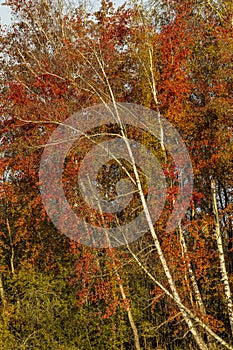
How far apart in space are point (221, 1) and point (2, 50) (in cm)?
A: 758

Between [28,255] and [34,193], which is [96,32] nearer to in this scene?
[34,193]

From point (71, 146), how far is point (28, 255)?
565 centimetres

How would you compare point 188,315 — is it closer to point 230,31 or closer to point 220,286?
point 220,286

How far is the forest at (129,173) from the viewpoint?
12406 millimetres

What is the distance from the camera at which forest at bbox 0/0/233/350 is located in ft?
40.7

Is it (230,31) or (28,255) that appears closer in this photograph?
(230,31)

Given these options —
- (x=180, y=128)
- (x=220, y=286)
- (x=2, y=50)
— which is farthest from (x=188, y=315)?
(x=2, y=50)

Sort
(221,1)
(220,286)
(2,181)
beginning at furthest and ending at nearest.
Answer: (2,181) → (221,1) → (220,286)

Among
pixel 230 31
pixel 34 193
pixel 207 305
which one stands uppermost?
pixel 230 31

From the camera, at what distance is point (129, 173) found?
13492 mm

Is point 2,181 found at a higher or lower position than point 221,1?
lower

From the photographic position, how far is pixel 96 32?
14047mm

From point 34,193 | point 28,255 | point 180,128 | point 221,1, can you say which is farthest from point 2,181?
point 221,1

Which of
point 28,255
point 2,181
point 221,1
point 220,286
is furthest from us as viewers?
point 28,255
